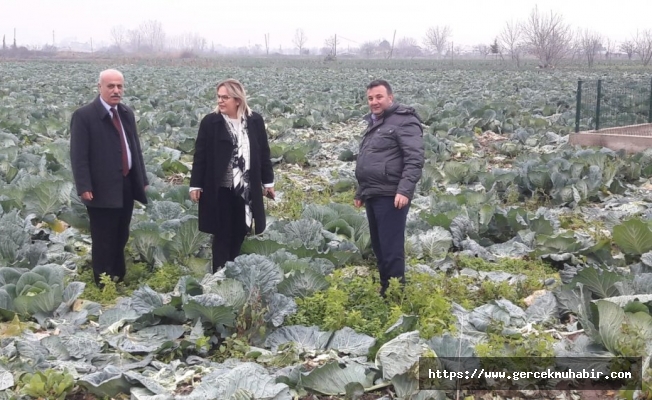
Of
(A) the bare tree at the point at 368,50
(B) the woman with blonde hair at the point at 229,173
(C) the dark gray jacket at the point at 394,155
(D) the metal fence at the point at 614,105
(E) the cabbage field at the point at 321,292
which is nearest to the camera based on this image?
(E) the cabbage field at the point at 321,292

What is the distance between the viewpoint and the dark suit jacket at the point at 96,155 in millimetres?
5047

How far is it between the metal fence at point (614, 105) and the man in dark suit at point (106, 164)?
32.1 ft

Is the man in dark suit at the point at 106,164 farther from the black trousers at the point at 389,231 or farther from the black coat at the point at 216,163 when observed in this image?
the black trousers at the point at 389,231

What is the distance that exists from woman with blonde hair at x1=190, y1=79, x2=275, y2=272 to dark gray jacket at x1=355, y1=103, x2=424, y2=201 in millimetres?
933

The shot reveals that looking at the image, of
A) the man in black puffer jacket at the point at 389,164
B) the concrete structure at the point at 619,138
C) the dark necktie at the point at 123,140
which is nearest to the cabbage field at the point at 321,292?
the man in black puffer jacket at the point at 389,164

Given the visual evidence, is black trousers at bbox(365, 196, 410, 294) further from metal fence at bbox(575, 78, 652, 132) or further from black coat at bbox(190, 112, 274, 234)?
metal fence at bbox(575, 78, 652, 132)

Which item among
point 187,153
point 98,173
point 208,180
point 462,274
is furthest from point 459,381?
point 187,153

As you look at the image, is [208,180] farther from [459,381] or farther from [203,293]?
A: [459,381]

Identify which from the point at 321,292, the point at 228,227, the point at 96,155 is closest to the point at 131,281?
the point at 228,227

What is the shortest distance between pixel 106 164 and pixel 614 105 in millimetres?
11453

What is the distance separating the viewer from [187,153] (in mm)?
11734

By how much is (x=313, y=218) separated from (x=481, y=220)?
1.64 metres

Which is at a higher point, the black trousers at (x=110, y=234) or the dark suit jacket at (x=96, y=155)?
the dark suit jacket at (x=96, y=155)

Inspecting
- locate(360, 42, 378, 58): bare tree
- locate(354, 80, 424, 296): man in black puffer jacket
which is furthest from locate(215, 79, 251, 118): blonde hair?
locate(360, 42, 378, 58): bare tree
